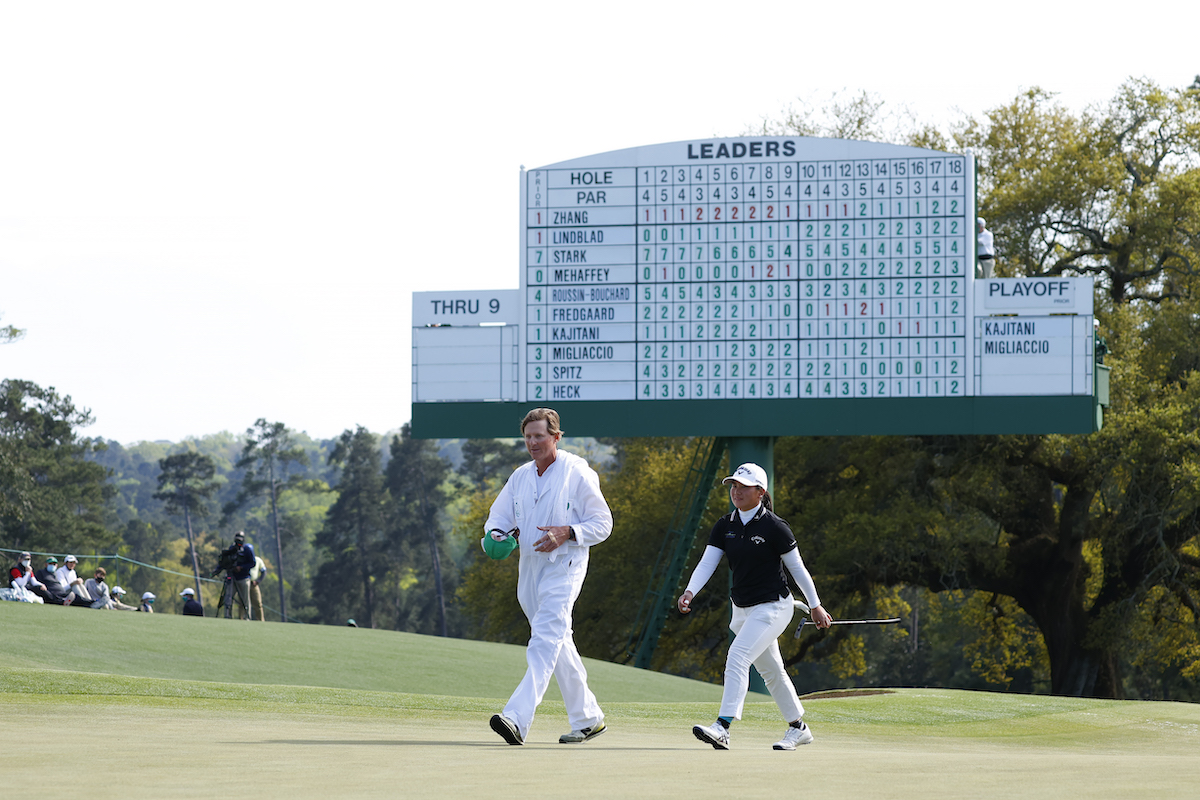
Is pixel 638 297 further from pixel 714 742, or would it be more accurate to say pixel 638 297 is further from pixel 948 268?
pixel 714 742

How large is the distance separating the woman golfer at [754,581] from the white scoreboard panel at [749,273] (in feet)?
45.8

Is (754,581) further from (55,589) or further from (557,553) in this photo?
(55,589)

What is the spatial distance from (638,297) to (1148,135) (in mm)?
18915

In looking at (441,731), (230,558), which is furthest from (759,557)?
(230,558)

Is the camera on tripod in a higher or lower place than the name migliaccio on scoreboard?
lower

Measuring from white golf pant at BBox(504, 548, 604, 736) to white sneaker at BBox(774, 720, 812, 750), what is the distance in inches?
46.8

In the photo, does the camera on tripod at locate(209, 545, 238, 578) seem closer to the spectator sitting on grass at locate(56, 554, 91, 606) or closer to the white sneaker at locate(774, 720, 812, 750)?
the spectator sitting on grass at locate(56, 554, 91, 606)

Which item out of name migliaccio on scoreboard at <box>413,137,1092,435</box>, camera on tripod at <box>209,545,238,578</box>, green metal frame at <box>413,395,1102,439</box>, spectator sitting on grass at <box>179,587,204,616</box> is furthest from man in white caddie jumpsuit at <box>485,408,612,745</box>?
spectator sitting on grass at <box>179,587,204,616</box>

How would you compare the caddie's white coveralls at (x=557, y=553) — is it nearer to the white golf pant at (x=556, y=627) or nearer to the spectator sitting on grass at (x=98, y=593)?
the white golf pant at (x=556, y=627)

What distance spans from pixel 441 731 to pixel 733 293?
14651 mm

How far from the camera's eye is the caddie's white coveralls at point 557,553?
831 cm

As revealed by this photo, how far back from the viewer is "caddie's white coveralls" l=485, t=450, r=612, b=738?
27.3ft

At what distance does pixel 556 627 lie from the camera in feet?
27.2

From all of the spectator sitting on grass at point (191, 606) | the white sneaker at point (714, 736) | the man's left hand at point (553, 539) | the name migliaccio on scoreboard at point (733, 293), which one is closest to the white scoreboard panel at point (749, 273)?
the name migliaccio on scoreboard at point (733, 293)
